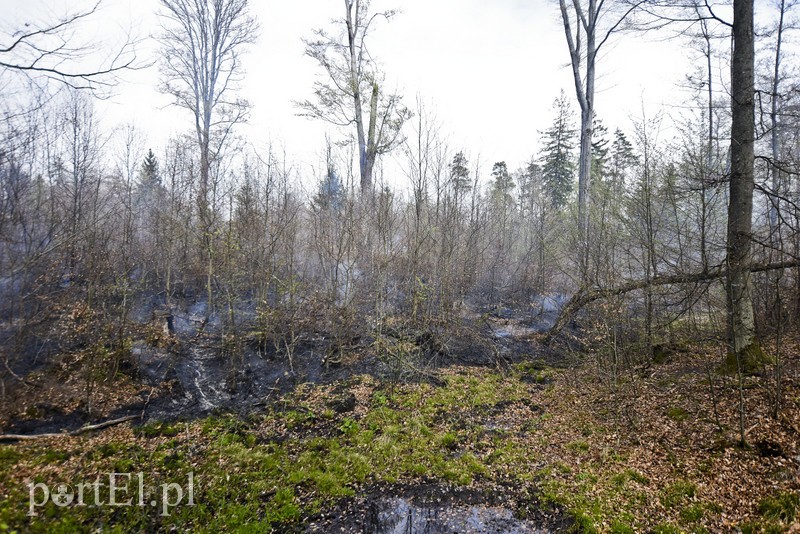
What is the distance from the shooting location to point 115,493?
4078 millimetres

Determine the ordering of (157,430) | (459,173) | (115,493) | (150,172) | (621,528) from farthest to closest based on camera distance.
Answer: (150,172) < (459,173) < (157,430) < (115,493) < (621,528)

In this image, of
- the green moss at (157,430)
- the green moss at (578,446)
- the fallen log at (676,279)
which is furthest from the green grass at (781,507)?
the green moss at (157,430)

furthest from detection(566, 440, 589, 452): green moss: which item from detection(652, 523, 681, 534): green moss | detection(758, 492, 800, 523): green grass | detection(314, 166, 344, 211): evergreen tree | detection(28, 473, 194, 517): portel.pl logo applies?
detection(314, 166, 344, 211): evergreen tree

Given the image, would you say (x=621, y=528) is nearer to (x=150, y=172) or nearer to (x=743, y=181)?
(x=743, y=181)

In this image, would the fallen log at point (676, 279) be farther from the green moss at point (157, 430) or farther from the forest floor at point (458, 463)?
the green moss at point (157, 430)

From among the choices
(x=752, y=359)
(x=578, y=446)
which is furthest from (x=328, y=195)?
(x=752, y=359)

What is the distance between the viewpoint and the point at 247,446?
17.5 ft

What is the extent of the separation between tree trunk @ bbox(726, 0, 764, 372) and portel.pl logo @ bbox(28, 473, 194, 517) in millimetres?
7837

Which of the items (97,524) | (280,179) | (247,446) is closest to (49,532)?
(97,524)

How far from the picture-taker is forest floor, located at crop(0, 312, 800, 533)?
3.66 meters

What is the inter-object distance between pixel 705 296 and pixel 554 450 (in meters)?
3.51

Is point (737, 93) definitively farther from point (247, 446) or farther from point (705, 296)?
point (247, 446)

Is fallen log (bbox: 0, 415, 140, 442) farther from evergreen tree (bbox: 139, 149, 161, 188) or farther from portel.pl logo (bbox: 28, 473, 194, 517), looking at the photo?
evergreen tree (bbox: 139, 149, 161, 188)

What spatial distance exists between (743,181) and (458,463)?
5963 millimetres
